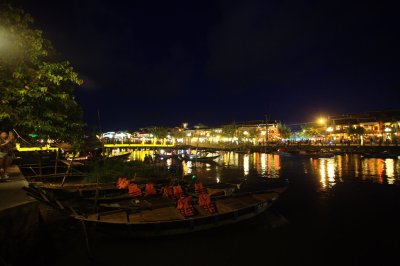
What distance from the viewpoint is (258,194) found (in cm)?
1471

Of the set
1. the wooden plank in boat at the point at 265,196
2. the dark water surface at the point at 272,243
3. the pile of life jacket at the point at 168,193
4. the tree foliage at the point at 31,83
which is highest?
the tree foliage at the point at 31,83

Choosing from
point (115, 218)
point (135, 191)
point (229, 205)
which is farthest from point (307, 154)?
point (115, 218)

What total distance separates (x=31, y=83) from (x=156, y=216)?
23.3 feet

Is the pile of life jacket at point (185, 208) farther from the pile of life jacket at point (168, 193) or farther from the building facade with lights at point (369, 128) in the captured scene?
the building facade with lights at point (369, 128)

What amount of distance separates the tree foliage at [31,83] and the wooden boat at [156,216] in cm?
361

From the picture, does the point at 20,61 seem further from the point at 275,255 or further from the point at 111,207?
the point at 275,255

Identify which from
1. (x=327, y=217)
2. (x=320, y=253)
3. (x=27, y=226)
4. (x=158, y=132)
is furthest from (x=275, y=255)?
(x=158, y=132)

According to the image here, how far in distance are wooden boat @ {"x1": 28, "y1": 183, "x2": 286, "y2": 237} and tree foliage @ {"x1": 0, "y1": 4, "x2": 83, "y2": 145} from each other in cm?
361

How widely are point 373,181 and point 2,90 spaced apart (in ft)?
100

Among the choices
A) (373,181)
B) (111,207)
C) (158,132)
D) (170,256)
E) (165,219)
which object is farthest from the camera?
(158,132)

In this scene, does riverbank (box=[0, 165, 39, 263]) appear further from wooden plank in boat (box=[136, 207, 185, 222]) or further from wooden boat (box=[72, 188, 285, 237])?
wooden plank in boat (box=[136, 207, 185, 222])

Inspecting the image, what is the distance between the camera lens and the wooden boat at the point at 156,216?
10.2 meters

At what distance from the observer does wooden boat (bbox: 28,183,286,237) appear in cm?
1023

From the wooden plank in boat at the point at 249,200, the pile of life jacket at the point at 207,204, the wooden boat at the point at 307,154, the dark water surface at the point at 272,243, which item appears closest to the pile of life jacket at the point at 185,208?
the pile of life jacket at the point at 207,204
